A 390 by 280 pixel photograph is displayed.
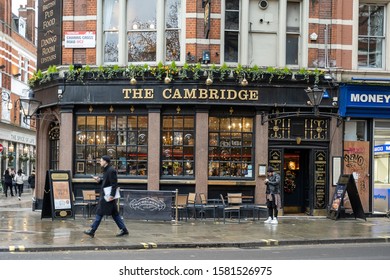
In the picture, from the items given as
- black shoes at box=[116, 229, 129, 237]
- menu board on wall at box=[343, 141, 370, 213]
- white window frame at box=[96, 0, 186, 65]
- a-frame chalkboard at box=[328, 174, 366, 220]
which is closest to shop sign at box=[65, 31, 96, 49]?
white window frame at box=[96, 0, 186, 65]

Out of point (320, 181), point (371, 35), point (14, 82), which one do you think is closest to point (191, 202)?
point (320, 181)

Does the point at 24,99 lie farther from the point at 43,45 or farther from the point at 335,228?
the point at 335,228

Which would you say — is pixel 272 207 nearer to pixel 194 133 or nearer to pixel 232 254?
pixel 194 133

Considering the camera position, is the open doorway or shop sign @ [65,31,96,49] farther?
the open doorway

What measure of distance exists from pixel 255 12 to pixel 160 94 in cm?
428

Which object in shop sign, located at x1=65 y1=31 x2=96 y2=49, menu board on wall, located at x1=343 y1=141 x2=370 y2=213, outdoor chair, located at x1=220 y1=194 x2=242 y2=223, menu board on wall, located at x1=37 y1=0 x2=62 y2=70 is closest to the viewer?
outdoor chair, located at x1=220 y1=194 x2=242 y2=223

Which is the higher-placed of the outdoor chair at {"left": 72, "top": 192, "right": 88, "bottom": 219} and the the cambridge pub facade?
the the cambridge pub facade

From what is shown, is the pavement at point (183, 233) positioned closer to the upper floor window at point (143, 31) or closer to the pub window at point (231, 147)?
the pub window at point (231, 147)

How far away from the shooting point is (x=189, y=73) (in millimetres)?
20969

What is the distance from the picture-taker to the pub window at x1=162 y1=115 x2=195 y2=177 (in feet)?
70.5

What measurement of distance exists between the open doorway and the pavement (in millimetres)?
1381

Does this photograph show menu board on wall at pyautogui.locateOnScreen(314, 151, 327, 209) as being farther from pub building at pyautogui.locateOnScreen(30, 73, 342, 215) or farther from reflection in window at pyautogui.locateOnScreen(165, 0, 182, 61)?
reflection in window at pyautogui.locateOnScreen(165, 0, 182, 61)

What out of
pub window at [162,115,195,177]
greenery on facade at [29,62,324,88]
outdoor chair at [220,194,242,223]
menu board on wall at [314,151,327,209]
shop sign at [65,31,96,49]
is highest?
shop sign at [65,31,96,49]

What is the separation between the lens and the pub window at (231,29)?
21750 mm
